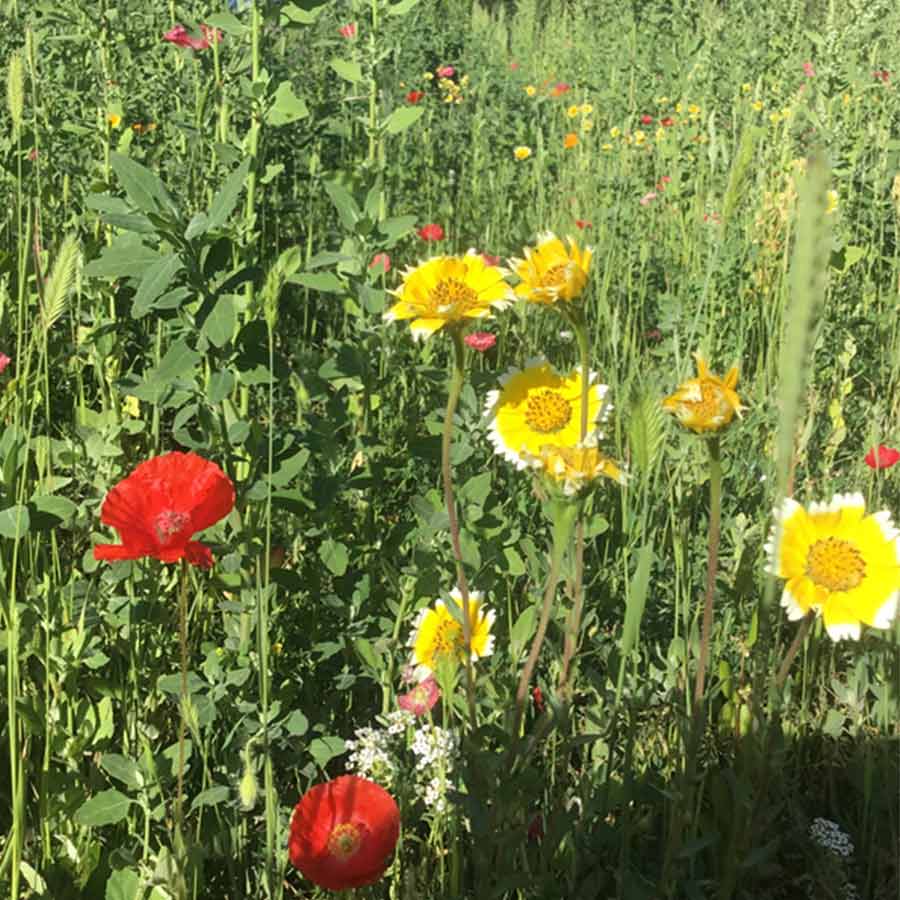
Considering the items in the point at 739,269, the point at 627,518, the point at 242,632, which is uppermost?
the point at 739,269

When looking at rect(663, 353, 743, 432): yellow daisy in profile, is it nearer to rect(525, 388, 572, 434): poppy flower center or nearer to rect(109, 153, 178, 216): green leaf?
rect(525, 388, 572, 434): poppy flower center

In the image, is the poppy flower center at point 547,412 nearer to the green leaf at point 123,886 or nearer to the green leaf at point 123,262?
the green leaf at point 123,262

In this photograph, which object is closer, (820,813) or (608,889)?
(608,889)

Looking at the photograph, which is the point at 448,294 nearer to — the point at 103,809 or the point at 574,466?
the point at 574,466

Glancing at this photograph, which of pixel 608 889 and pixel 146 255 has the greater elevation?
pixel 146 255

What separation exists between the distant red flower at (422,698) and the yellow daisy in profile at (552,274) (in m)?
0.54

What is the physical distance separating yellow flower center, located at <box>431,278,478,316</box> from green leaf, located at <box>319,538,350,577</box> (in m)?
0.49

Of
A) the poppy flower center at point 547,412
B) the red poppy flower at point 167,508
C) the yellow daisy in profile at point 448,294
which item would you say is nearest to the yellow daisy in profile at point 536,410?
the poppy flower center at point 547,412

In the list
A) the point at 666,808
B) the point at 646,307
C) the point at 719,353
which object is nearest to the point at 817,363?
the point at 719,353

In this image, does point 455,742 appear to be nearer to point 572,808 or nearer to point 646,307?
point 572,808

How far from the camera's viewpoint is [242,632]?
1339 millimetres

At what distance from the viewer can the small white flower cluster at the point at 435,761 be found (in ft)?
3.68

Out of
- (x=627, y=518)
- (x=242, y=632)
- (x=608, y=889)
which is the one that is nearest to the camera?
(x=608, y=889)

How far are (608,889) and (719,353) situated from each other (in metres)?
1.56
